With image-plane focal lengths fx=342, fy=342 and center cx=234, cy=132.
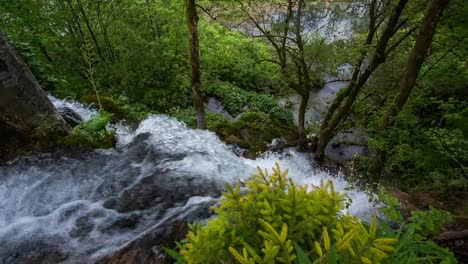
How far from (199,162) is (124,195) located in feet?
4.13

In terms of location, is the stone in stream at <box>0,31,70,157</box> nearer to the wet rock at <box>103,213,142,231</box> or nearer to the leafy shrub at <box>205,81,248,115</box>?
the wet rock at <box>103,213,142,231</box>

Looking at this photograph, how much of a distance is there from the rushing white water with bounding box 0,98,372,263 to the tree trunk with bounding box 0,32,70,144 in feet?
1.80

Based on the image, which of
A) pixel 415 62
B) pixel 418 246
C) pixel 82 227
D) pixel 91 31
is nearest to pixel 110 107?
pixel 82 227

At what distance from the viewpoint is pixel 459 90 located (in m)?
7.63

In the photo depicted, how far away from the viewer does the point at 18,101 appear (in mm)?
5051

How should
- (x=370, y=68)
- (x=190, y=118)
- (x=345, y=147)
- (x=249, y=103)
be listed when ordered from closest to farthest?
1. (x=370, y=68)
2. (x=190, y=118)
3. (x=345, y=147)
4. (x=249, y=103)

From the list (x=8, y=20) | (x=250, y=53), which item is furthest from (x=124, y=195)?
(x=250, y=53)

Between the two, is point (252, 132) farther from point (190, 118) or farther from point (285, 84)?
point (190, 118)

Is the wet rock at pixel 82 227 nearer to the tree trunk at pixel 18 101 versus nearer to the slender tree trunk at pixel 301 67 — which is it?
the tree trunk at pixel 18 101

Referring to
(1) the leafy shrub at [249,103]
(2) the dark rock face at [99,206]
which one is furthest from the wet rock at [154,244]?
(1) the leafy shrub at [249,103]

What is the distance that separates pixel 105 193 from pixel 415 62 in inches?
204

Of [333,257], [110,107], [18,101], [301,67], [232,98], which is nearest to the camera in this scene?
[333,257]

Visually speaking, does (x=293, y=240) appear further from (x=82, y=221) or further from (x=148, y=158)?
(x=148, y=158)

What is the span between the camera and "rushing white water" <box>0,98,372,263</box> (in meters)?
3.65
